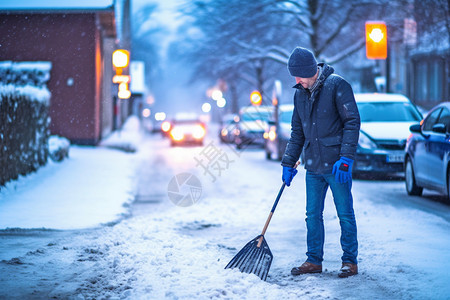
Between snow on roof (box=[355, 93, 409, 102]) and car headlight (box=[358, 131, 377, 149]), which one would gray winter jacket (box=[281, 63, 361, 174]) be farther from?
snow on roof (box=[355, 93, 409, 102])

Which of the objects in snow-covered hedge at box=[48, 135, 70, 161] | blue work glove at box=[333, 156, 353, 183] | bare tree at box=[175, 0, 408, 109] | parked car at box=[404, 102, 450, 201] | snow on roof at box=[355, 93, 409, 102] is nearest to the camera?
blue work glove at box=[333, 156, 353, 183]

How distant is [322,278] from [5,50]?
23.4 m

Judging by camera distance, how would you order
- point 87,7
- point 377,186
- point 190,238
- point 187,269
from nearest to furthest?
point 187,269 < point 190,238 < point 377,186 < point 87,7

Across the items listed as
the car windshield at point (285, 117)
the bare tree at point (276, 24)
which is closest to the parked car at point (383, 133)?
the car windshield at point (285, 117)

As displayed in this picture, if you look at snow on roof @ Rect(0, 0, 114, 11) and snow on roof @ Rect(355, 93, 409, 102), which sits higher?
snow on roof @ Rect(0, 0, 114, 11)

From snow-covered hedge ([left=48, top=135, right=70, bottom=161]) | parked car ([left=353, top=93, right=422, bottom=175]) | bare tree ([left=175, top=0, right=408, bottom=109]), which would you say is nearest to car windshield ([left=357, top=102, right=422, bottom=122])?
parked car ([left=353, top=93, right=422, bottom=175])

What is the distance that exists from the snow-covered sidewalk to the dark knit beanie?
4288 mm

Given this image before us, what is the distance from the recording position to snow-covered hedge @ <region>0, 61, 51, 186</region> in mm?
11648

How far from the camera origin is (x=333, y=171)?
5652 millimetres

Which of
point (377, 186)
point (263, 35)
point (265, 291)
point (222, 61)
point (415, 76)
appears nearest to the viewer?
point (265, 291)

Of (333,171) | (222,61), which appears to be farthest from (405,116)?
(222,61)

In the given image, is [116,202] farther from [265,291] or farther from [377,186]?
[265,291]

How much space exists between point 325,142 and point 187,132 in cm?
2622

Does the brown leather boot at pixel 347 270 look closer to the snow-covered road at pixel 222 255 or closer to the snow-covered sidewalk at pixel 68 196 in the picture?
the snow-covered road at pixel 222 255
